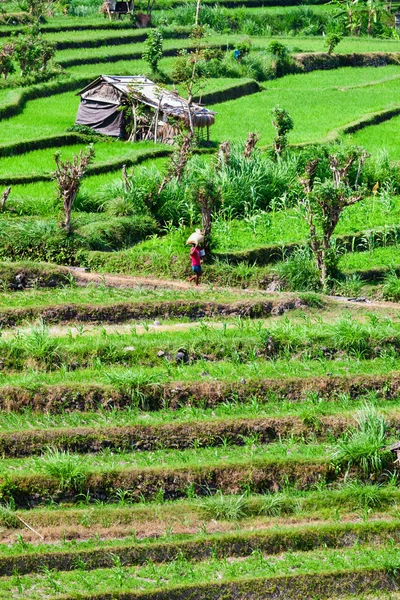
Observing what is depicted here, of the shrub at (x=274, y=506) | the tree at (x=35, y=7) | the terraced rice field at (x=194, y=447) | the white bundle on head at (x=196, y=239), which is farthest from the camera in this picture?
the tree at (x=35, y=7)

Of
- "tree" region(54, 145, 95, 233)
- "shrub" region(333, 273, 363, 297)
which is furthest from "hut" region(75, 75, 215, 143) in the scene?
"shrub" region(333, 273, 363, 297)

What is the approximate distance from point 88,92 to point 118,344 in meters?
15.9

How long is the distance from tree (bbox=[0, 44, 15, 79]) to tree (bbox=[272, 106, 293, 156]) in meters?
11.4

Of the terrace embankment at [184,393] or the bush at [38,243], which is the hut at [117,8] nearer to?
the bush at [38,243]

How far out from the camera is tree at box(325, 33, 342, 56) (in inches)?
1593

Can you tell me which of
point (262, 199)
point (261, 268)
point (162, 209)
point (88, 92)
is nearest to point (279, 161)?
point (262, 199)

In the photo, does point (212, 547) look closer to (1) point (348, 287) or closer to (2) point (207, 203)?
(1) point (348, 287)

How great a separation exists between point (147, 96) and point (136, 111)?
45 centimetres

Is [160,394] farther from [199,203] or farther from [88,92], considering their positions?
[88,92]

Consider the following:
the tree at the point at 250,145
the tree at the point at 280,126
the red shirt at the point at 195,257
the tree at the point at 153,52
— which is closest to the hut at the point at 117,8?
the tree at the point at 153,52

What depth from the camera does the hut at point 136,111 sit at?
2638 centimetres

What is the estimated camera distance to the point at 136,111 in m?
27.0

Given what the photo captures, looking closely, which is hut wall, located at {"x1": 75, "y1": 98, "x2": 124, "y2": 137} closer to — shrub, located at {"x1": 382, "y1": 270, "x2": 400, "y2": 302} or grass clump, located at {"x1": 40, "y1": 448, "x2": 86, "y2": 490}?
shrub, located at {"x1": 382, "y1": 270, "x2": 400, "y2": 302}

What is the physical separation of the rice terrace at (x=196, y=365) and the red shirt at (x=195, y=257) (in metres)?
0.04
